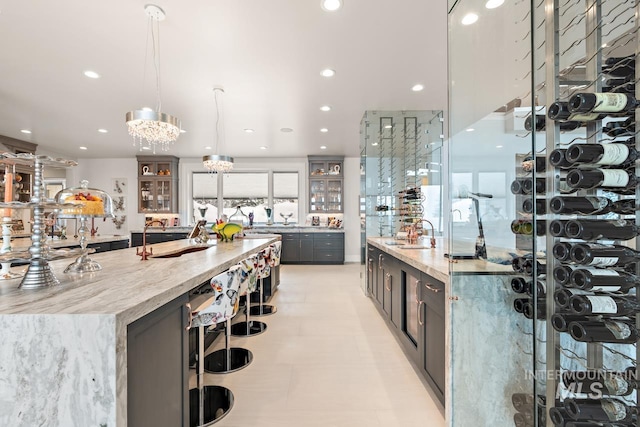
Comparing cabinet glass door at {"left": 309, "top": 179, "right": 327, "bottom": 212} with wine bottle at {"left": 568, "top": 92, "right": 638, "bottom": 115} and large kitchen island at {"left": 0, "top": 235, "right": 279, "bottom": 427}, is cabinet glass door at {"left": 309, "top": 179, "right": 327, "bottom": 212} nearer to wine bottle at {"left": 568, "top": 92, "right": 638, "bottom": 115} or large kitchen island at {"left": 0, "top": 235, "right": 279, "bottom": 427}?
large kitchen island at {"left": 0, "top": 235, "right": 279, "bottom": 427}

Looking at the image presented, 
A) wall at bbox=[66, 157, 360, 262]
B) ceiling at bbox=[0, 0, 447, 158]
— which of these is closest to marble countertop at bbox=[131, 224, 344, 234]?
wall at bbox=[66, 157, 360, 262]

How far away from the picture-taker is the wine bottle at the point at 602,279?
0.78 meters

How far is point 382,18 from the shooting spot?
2299 millimetres

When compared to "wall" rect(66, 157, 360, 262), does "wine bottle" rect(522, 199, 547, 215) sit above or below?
below

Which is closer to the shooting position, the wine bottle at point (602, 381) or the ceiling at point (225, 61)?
the wine bottle at point (602, 381)

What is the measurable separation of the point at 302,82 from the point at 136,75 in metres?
1.89

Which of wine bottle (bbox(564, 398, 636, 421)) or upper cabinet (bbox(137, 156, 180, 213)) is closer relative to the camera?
wine bottle (bbox(564, 398, 636, 421))

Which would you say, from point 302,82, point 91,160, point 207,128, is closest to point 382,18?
point 302,82

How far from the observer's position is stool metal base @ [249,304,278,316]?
3477mm

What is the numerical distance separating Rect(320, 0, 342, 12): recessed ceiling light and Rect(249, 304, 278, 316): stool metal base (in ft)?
10.3

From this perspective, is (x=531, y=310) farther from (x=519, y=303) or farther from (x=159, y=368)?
(x=159, y=368)

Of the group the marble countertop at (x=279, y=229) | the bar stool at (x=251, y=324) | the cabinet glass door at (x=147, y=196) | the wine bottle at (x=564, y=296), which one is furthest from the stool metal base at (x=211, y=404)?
the cabinet glass door at (x=147, y=196)

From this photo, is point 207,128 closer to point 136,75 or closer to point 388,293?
point 136,75

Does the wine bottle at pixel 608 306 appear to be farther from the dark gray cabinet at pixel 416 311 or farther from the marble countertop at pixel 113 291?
the marble countertop at pixel 113 291
